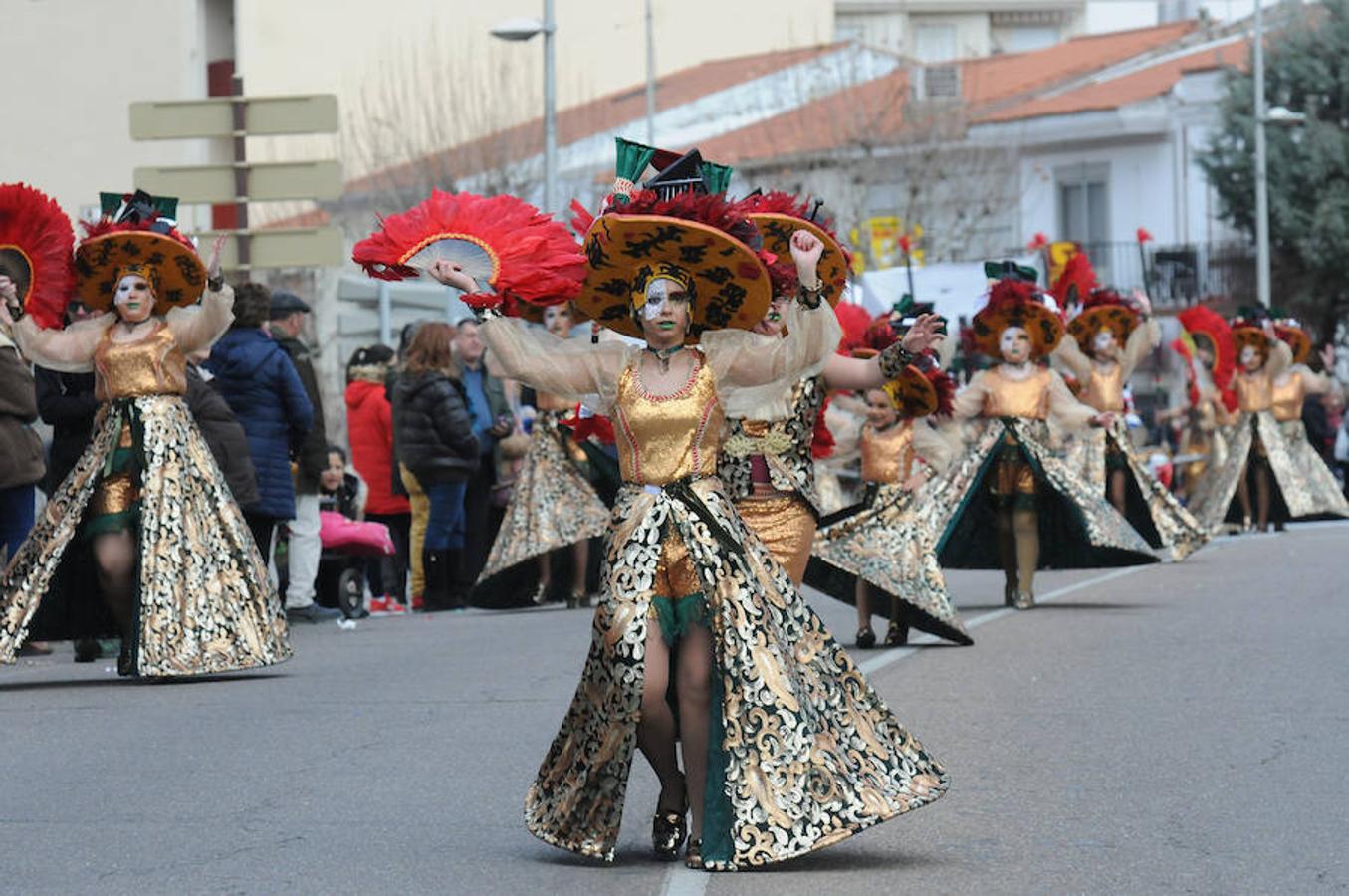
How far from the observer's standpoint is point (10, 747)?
10531 millimetres

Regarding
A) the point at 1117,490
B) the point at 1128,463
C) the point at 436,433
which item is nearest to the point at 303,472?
the point at 436,433

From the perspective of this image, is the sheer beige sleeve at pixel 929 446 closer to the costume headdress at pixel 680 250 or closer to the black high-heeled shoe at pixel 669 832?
the costume headdress at pixel 680 250

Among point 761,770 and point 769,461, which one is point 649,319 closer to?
point 761,770

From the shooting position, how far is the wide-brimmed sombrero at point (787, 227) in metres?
9.99

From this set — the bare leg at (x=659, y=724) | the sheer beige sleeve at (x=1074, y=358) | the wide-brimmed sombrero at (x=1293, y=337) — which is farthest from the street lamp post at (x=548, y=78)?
the bare leg at (x=659, y=724)

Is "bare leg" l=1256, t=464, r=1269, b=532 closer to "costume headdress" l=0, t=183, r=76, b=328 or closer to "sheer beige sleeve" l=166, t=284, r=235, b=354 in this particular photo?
"sheer beige sleeve" l=166, t=284, r=235, b=354

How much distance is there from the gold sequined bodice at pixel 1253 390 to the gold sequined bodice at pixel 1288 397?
251 millimetres

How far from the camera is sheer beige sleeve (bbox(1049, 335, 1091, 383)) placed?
21062 millimetres

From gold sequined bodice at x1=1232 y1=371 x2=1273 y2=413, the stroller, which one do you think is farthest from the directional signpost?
gold sequined bodice at x1=1232 y1=371 x2=1273 y2=413

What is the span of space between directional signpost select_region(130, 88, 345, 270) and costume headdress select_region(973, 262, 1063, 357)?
17.9 feet

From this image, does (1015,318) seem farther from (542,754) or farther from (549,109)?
(549,109)

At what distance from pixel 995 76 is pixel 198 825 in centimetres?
5350

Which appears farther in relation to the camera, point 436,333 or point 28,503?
point 436,333

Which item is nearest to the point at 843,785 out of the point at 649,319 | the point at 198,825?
the point at 649,319
